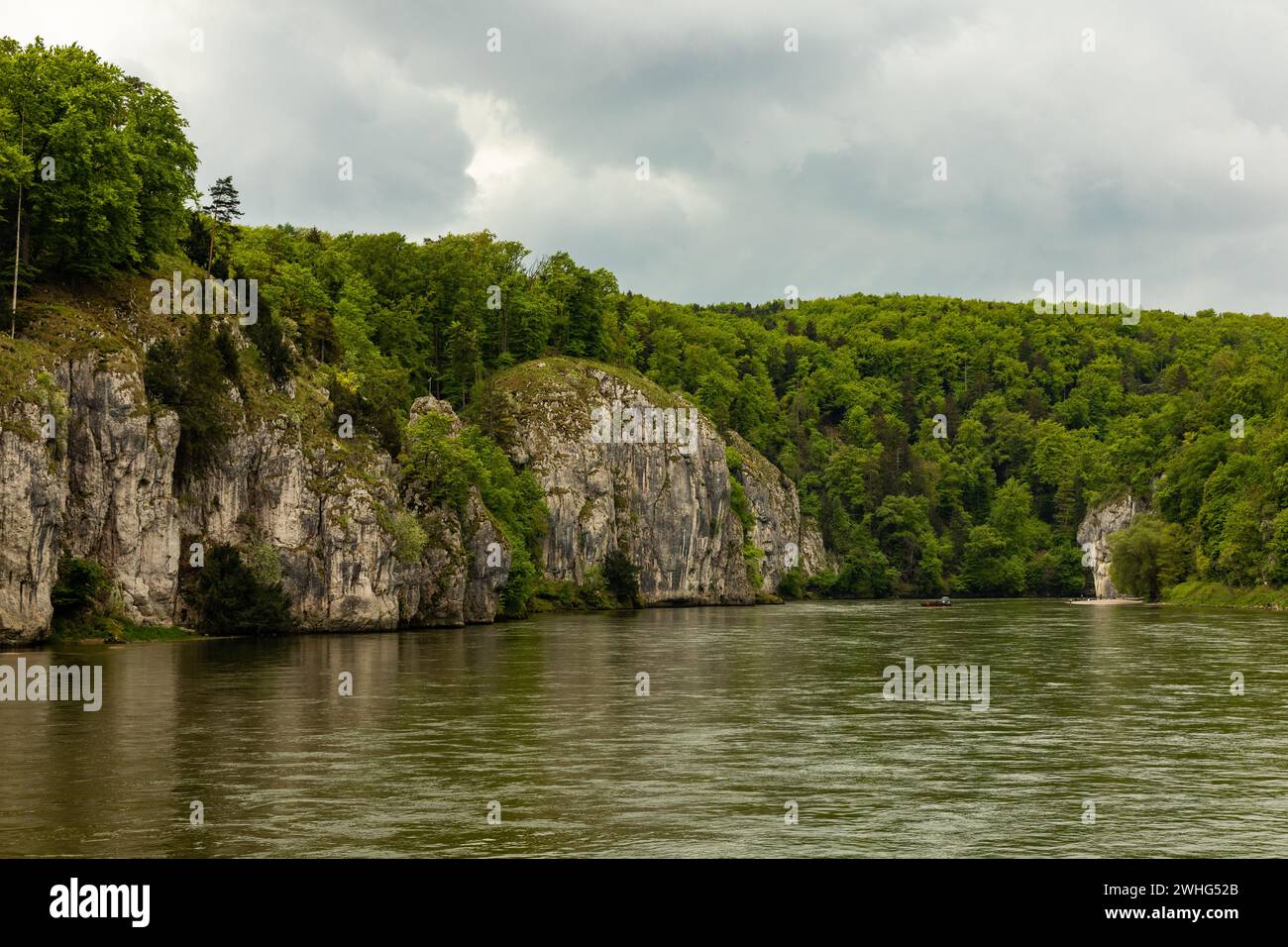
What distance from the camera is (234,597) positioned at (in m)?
78.6

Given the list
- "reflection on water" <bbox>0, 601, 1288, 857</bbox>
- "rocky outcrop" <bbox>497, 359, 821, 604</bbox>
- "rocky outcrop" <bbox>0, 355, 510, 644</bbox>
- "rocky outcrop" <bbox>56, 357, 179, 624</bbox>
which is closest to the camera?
"reflection on water" <bbox>0, 601, 1288, 857</bbox>

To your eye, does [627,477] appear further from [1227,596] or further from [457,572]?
[1227,596]

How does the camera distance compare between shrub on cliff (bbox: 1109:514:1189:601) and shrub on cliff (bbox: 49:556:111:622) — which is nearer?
shrub on cliff (bbox: 49:556:111:622)

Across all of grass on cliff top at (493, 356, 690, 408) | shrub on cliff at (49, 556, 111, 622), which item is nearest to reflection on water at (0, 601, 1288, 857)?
shrub on cliff at (49, 556, 111, 622)

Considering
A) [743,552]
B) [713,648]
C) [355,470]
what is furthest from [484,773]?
[743,552]

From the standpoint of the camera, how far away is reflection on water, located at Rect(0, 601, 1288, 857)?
69.4 feet

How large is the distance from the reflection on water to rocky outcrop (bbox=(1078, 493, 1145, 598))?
126259 millimetres

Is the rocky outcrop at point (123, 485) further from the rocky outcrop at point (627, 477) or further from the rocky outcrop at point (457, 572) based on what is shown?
the rocky outcrop at point (627, 477)

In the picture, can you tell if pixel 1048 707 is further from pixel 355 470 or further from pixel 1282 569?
pixel 1282 569

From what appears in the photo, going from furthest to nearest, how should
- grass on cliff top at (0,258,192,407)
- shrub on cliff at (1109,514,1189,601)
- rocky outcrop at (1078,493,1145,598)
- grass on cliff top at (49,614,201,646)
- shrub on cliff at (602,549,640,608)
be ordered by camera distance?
rocky outcrop at (1078,493,1145,598) → shrub on cliff at (1109,514,1189,601) → shrub on cliff at (602,549,640,608) → grass on cliff top at (49,614,201,646) → grass on cliff top at (0,258,192,407)

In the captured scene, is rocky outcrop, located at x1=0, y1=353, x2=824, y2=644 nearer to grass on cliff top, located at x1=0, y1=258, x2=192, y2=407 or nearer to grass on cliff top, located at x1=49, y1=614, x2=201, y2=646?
grass on cliff top, located at x1=0, y1=258, x2=192, y2=407

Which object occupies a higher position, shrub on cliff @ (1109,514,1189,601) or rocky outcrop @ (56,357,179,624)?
rocky outcrop @ (56,357,179,624)

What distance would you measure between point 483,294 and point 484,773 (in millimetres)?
144109

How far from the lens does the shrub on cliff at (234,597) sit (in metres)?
78.0
